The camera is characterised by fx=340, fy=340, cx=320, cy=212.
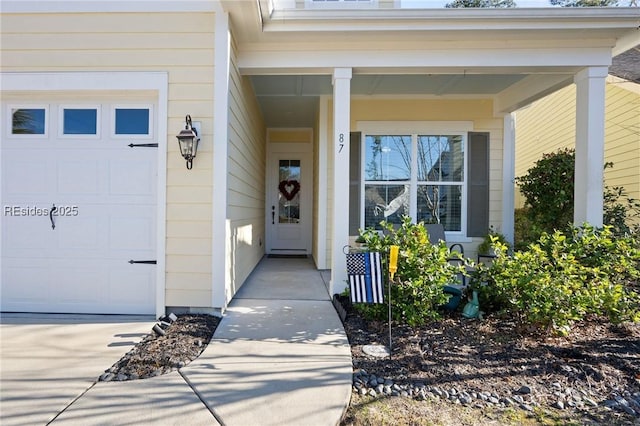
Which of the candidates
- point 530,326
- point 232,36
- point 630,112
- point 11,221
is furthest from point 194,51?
point 630,112

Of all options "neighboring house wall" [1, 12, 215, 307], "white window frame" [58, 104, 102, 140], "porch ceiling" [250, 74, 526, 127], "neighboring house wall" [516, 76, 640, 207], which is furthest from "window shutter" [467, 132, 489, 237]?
"white window frame" [58, 104, 102, 140]

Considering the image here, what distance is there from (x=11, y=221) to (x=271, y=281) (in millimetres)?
2976

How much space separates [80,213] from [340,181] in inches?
108

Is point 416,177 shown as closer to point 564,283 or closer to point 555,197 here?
point 555,197

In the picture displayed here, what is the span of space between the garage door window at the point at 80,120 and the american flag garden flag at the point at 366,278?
3.01 meters

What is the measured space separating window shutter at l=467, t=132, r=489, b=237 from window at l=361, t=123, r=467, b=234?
0.32 feet

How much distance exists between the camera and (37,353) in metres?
2.55

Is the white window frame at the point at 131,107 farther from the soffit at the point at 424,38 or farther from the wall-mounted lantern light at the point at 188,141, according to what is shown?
the soffit at the point at 424,38

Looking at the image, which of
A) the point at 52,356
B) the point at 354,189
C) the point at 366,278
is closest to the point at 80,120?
the point at 52,356

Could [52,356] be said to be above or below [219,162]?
below

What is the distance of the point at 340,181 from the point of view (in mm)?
3912

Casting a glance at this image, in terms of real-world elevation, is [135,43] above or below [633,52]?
below

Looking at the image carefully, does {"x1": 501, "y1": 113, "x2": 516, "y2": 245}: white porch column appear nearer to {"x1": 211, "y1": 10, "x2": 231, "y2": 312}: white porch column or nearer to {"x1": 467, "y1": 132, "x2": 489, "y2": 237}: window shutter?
{"x1": 467, "y1": 132, "x2": 489, "y2": 237}: window shutter

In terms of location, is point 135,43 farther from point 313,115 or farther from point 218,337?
point 313,115
